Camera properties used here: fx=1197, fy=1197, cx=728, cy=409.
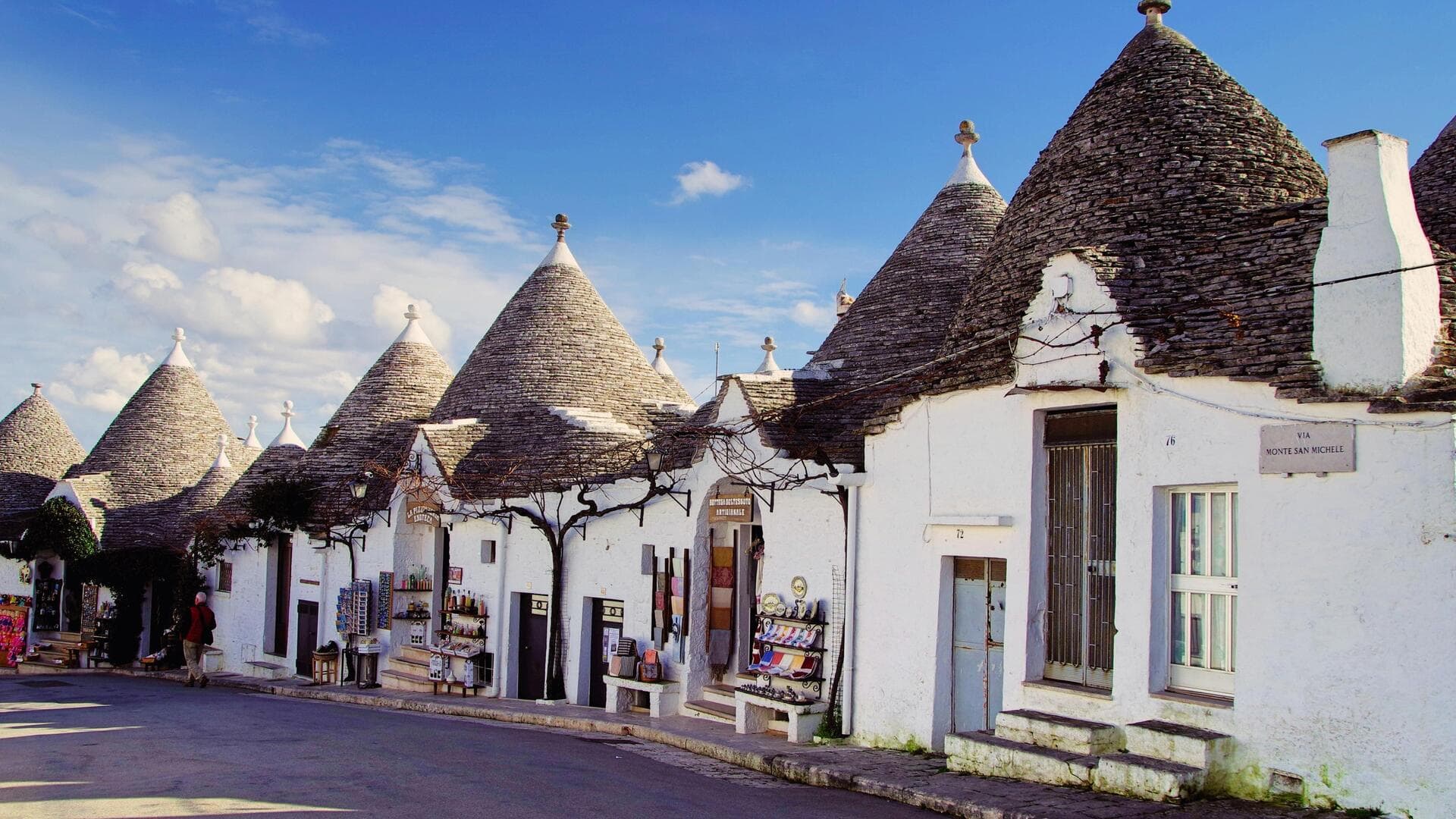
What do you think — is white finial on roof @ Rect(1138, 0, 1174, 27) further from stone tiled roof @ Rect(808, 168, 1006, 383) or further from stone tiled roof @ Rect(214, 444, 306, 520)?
stone tiled roof @ Rect(214, 444, 306, 520)

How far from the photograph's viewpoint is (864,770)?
A: 10.5 metres

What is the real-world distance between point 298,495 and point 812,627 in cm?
1427

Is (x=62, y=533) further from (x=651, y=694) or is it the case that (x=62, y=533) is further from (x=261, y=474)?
(x=651, y=694)

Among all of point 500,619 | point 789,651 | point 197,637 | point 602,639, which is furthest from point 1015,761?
point 197,637

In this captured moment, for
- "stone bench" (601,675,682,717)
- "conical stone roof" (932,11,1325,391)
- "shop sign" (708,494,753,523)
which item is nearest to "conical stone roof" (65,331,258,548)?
"stone bench" (601,675,682,717)

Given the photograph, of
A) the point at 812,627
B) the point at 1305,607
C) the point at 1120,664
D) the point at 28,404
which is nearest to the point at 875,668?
the point at 812,627

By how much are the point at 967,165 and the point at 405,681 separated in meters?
12.8

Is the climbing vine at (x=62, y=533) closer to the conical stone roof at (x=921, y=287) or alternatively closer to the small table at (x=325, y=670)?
the small table at (x=325, y=670)

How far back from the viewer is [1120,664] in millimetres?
9594

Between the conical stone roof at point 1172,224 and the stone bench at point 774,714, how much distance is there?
151 inches

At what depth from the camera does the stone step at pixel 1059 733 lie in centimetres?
946

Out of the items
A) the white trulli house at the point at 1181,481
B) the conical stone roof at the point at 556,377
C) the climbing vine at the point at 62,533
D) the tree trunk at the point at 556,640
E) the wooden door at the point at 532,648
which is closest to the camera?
the white trulli house at the point at 1181,481

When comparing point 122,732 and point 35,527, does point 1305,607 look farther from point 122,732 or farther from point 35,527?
point 35,527

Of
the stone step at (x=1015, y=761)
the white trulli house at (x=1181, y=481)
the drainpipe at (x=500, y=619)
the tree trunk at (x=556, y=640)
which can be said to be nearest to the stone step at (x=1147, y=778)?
the white trulli house at (x=1181, y=481)
